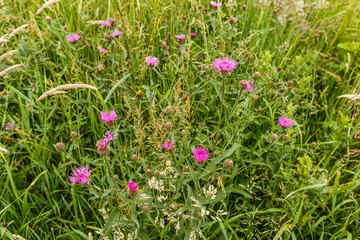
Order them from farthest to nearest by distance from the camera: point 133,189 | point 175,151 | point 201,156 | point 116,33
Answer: point 116,33 < point 175,151 < point 201,156 < point 133,189

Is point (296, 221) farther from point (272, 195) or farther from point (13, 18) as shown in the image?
point (13, 18)

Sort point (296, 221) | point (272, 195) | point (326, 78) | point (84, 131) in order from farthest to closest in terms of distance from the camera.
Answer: point (326, 78), point (84, 131), point (272, 195), point (296, 221)

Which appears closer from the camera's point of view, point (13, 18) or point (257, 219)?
point (257, 219)

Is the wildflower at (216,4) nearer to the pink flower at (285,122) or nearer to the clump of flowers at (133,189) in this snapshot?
the pink flower at (285,122)

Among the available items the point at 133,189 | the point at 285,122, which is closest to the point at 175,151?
the point at 133,189

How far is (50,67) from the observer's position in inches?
87.1

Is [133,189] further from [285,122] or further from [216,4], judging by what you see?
[216,4]

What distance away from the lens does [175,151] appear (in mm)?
1652

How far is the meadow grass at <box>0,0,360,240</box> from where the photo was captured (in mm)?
1424

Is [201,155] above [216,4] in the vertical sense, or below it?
below

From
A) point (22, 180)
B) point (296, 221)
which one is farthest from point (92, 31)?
point (296, 221)

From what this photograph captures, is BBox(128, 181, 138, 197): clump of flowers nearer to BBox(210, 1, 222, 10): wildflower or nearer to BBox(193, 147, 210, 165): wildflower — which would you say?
BBox(193, 147, 210, 165): wildflower

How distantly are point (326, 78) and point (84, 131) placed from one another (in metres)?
2.05

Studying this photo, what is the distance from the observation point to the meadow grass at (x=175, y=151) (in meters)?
1.42
